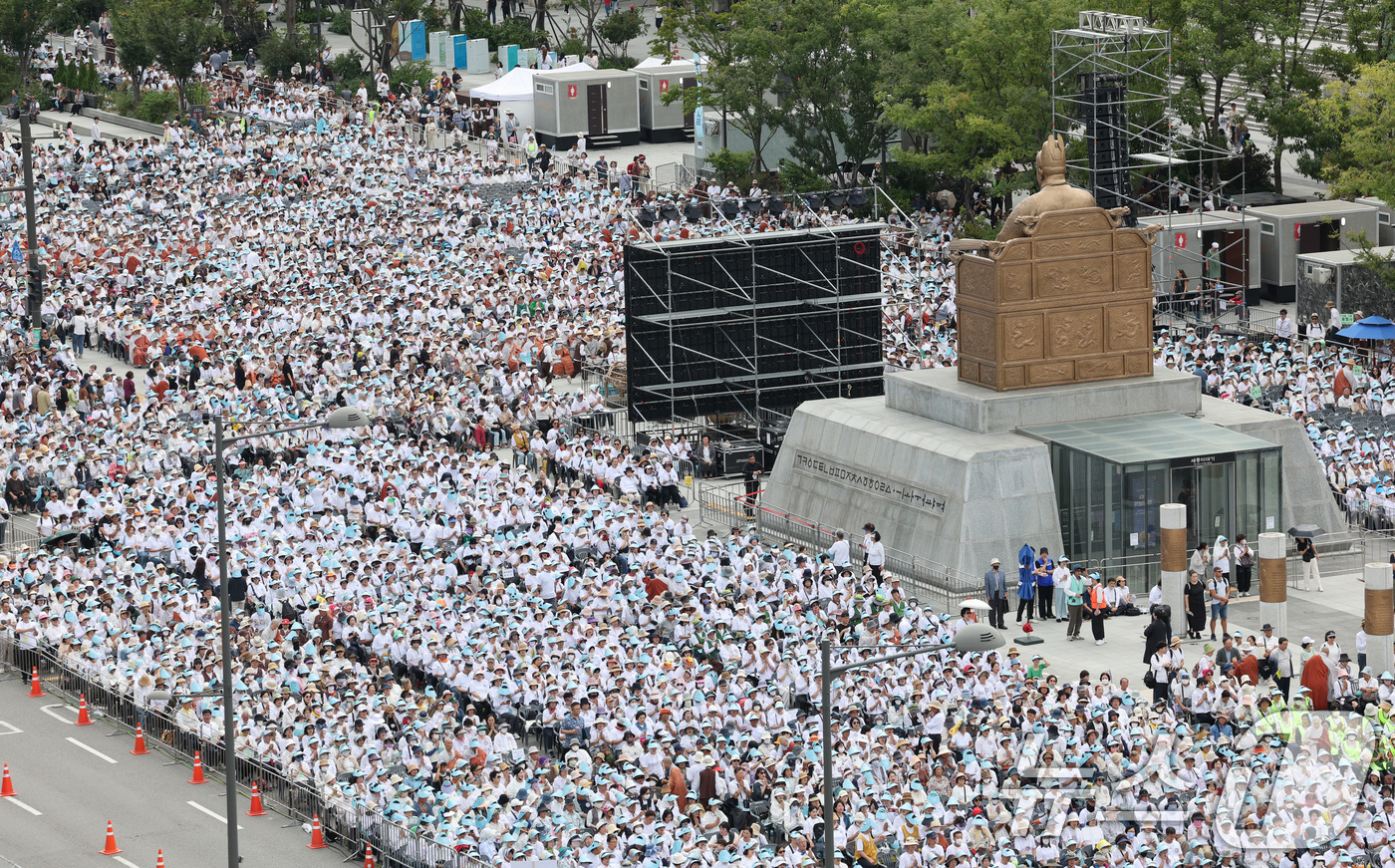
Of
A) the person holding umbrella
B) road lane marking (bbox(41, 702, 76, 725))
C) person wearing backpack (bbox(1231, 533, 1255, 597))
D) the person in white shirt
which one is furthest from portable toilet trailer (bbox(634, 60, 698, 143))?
road lane marking (bbox(41, 702, 76, 725))

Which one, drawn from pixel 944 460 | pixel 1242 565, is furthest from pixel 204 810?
pixel 1242 565

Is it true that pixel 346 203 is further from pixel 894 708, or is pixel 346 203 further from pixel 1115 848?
pixel 1115 848

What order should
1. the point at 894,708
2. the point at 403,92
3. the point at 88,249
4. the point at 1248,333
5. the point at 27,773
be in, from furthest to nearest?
the point at 403,92 < the point at 88,249 < the point at 1248,333 < the point at 27,773 < the point at 894,708

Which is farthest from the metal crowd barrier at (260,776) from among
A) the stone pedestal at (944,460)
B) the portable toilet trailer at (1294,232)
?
the portable toilet trailer at (1294,232)

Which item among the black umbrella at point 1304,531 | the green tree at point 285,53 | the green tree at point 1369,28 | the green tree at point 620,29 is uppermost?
the green tree at point 620,29

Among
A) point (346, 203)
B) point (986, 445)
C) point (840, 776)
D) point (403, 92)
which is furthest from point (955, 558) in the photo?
point (403, 92)

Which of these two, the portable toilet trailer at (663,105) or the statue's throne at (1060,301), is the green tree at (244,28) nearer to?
the portable toilet trailer at (663,105)
